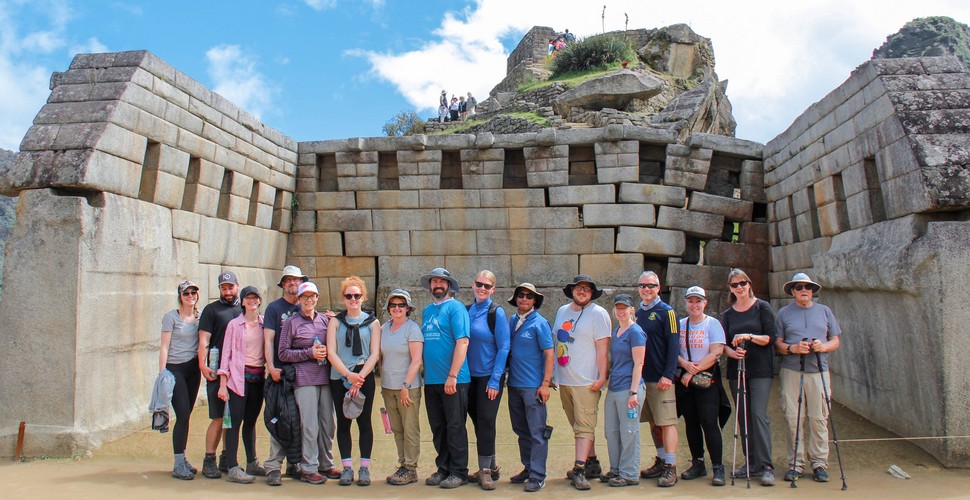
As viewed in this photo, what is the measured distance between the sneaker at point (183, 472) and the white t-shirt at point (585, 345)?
327 cm

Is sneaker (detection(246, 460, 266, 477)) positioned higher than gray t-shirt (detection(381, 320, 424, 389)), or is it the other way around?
gray t-shirt (detection(381, 320, 424, 389))

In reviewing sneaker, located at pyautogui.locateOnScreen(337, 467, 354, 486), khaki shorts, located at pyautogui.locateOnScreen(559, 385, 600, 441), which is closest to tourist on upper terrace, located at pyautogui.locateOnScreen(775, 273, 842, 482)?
khaki shorts, located at pyautogui.locateOnScreen(559, 385, 600, 441)

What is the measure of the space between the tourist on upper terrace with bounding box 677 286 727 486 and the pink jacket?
3709mm

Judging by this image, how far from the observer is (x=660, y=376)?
605 cm

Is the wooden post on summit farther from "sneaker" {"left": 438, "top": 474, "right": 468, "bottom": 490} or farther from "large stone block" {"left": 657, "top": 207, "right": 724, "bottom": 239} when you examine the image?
"large stone block" {"left": 657, "top": 207, "right": 724, "bottom": 239}

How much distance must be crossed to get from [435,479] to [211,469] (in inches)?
76.3

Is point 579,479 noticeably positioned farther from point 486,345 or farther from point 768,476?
point 768,476

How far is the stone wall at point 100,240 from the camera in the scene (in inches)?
264

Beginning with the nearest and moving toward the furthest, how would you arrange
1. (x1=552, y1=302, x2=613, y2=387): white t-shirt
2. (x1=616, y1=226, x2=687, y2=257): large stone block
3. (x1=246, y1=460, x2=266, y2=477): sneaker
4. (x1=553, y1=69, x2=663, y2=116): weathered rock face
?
(x1=552, y1=302, x2=613, y2=387): white t-shirt, (x1=246, y1=460, x2=266, y2=477): sneaker, (x1=616, y1=226, x2=687, y2=257): large stone block, (x1=553, y1=69, x2=663, y2=116): weathered rock face

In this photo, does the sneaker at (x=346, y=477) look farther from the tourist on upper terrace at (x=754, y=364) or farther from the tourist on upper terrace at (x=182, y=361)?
the tourist on upper terrace at (x=754, y=364)

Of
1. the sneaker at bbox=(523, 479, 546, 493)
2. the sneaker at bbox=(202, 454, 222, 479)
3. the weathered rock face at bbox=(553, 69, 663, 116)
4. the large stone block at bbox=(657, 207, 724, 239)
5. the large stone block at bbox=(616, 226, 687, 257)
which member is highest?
the weathered rock face at bbox=(553, 69, 663, 116)

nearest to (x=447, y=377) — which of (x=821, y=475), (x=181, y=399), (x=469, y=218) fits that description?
(x=181, y=399)

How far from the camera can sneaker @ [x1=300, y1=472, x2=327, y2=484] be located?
19.6 ft

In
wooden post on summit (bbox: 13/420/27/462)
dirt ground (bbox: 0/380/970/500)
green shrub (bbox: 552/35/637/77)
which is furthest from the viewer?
green shrub (bbox: 552/35/637/77)
